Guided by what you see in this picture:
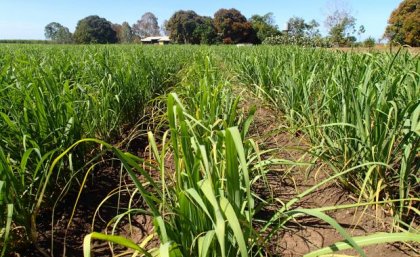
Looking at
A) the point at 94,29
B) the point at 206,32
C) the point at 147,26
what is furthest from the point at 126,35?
the point at 147,26

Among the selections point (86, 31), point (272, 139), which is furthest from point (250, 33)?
point (272, 139)

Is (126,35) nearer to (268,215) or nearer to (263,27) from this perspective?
(263,27)

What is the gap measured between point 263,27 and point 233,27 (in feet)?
13.2

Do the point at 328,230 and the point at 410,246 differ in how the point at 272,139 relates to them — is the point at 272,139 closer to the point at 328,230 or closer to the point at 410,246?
the point at 328,230

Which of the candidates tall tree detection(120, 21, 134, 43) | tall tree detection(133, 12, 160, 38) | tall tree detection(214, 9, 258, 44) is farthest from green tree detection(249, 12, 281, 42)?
tall tree detection(133, 12, 160, 38)

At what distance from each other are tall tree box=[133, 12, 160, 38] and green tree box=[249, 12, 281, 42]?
33304mm

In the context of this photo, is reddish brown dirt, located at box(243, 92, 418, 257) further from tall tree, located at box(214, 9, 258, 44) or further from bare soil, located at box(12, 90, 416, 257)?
tall tree, located at box(214, 9, 258, 44)

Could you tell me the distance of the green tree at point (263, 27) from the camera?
4441 centimetres

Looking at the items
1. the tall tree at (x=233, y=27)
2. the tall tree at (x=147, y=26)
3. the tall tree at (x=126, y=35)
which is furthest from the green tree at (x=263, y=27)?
the tall tree at (x=147, y=26)

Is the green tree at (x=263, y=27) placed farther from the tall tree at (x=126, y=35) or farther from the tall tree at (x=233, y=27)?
the tall tree at (x=126, y=35)

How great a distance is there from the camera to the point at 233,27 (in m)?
47.9

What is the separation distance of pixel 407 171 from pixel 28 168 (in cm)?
166

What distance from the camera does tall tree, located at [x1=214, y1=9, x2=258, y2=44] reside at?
4809cm

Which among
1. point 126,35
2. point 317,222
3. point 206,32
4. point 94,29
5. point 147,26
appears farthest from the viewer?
point 147,26
